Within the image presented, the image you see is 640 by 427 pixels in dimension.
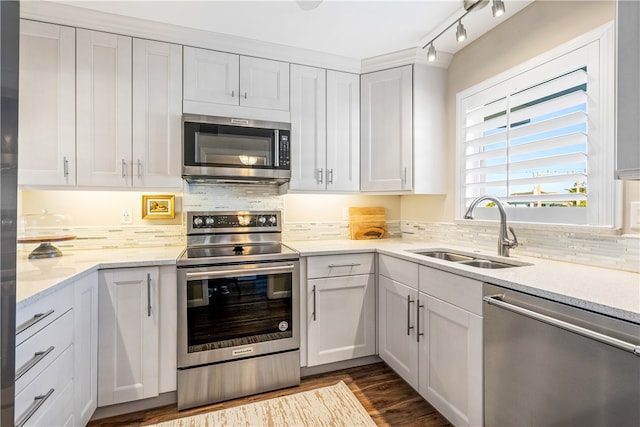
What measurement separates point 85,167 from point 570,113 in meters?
2.81

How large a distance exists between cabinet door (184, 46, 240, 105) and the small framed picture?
75cm

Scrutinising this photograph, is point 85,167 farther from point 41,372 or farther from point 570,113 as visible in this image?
point 570,113

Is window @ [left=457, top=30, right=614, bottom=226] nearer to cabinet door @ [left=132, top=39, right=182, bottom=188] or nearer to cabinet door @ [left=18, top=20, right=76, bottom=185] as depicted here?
cabinet door @ [left=132, top=39, right=182, bottom=188]

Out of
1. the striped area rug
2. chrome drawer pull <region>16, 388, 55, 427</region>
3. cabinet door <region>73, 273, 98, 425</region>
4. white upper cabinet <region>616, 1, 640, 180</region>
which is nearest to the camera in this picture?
white upper cabinet <region>616, 1, 640, 180</region>

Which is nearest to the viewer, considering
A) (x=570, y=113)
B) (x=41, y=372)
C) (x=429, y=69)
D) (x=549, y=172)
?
(x=41, y=372)

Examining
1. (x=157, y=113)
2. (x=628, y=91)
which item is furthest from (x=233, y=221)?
(x=628, y=91)

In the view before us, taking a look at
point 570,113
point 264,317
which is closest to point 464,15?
point 570,113

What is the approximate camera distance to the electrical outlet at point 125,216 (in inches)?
88.4

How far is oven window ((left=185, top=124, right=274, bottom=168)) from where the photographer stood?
2047 millimetres

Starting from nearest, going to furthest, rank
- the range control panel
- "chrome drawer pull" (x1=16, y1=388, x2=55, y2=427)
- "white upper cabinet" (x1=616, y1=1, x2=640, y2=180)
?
"white upper cabinet" (x1=616, y1=1, x2=640, y2=180) → "chrome drawer pull" (x1=16, y1=388, x2=55, y2=427) → the range control panel

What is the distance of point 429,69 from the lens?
8.03 feet

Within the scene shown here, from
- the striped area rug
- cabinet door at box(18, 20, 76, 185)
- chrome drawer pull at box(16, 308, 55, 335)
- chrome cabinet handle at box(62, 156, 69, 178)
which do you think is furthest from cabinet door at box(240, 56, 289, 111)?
the striped area rug

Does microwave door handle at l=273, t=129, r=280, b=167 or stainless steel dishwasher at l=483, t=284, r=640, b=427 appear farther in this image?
microwave door handle at l=273, t=129, r=280, b=167

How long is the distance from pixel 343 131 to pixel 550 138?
1.39 metres
